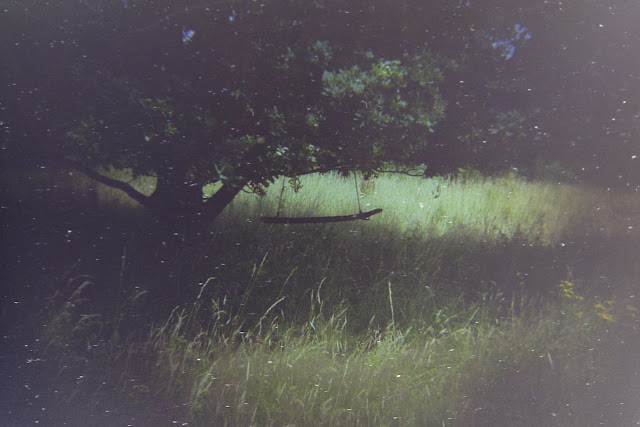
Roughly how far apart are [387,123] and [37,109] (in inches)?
52.7

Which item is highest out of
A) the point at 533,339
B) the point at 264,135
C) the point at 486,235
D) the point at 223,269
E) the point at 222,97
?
the point at 222,97

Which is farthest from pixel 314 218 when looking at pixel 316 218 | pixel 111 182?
pixel 111 182

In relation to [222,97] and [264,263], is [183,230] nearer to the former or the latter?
[264,263]

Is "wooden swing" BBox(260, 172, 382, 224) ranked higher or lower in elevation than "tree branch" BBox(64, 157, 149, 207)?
lower

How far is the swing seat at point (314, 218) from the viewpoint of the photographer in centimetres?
177

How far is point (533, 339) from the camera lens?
1.87 metres

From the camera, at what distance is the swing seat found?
177 cm

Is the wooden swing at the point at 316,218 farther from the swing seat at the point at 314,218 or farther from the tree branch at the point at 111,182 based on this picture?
the tree branch at the point at 111,182

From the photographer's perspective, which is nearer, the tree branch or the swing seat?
the tree branch

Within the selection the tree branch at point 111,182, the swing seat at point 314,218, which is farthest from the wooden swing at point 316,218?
the tree branch at point 111,182

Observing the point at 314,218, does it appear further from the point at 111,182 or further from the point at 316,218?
the point at 111,182

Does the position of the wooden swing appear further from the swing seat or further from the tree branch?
the tree branch

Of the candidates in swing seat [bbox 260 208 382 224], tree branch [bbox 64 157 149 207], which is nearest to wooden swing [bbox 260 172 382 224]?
swing seat [bbox 260 208 382 224]

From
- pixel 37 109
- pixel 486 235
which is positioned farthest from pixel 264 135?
pixel 486 235
